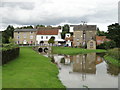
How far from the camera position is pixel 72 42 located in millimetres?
78062

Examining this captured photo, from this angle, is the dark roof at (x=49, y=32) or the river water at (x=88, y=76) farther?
the dark roof at (x=49, y=32)

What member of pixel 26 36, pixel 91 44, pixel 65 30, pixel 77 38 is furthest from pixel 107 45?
pixel 65 30

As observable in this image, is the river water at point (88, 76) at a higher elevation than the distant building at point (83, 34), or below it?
below

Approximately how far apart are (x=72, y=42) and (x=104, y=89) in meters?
63.5

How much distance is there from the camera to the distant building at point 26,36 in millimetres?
76750

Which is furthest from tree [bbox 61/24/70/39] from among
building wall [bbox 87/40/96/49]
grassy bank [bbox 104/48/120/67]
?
grassy bank [bbox 104/48/120/67]

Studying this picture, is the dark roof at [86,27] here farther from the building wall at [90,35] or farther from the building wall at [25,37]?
the building wall at [25,37]

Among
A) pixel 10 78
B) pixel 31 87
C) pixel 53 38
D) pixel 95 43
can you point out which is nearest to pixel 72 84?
pixel 31 87

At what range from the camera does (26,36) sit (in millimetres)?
77250

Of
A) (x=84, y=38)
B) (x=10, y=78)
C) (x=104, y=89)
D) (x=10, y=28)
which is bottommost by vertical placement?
(x=104, y=89)

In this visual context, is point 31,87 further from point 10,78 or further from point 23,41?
point 23,41

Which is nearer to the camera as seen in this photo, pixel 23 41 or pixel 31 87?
pixel 31 87

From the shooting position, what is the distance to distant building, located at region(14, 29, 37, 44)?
252ft

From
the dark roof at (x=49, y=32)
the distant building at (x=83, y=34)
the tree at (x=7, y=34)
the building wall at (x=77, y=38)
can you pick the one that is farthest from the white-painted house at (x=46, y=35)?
the tree at (x=7, y=34)
